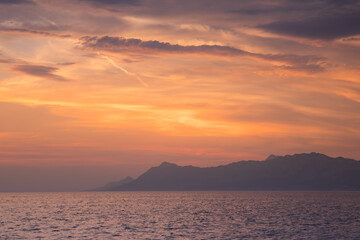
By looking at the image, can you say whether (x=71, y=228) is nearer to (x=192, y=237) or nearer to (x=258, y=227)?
(x=192, y=237)

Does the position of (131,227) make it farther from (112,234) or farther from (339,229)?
(339,229)

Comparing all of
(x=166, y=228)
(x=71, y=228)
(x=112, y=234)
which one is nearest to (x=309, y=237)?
(x=166, y=228)

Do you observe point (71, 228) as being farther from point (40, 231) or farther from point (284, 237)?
point (284, 237)

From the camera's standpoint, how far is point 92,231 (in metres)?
76.3

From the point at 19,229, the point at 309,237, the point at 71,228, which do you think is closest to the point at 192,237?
the point at 309,237

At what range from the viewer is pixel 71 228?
81000 mm

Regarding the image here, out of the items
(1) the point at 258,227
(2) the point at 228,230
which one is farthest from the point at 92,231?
(1) the point at 258,227

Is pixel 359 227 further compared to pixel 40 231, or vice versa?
pixel 359 227

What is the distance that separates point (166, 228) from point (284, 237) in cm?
2323

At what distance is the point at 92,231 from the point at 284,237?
33.0m

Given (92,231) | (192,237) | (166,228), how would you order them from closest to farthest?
1. (192,237)
2. (92,231)
3. (166,228)

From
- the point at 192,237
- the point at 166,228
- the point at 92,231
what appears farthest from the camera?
the point at 166,228

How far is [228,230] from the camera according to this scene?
78375 millimetres

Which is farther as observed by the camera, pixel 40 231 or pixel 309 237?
pixel 40 231
